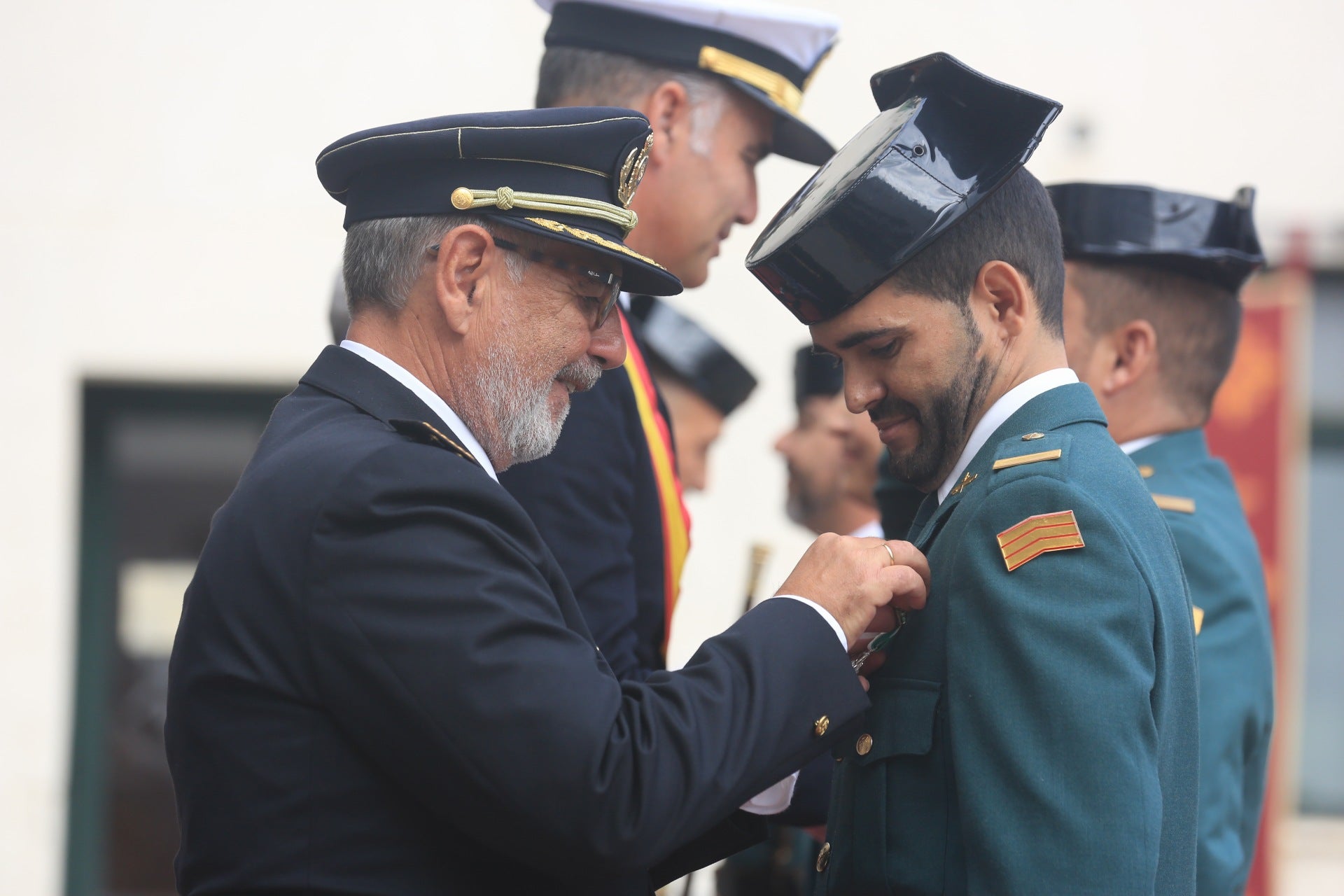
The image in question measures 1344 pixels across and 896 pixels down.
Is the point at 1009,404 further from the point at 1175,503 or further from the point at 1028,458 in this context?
the point at 1175,503

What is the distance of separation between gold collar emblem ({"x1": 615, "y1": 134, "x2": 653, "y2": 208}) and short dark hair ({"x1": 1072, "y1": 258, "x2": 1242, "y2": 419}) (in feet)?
3.66

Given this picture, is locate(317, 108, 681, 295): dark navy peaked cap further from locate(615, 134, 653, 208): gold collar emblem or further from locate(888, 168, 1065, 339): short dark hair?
locate(888, 168, 1065, 339): short dark hair

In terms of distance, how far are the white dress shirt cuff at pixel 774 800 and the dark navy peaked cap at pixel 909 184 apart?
823mm

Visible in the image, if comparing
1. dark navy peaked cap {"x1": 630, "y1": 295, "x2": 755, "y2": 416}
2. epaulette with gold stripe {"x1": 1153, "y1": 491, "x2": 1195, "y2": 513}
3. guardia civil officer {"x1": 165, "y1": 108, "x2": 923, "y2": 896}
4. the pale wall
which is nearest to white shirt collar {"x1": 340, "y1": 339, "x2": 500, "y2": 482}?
guardia civil officer {"x1": 165, "y1": 108, "x2": 923, "y2": 896}

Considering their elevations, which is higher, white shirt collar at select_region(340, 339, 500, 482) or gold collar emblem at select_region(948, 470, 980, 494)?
white shirt collar at select_region(340, 339, 500, 482)

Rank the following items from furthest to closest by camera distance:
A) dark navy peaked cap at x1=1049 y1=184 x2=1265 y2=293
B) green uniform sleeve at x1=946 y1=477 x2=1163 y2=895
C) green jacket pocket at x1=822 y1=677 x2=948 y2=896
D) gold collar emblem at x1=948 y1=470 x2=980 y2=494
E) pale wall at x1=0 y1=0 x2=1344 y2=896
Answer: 1. pale wall at x1=0 y1=0 x2=1344 y2=896
2. dark navy peaked cap at x1=1049 y1=184 x2=1265 y2=293
3. gold collar emblem at x1=948 y1=470 x2=980 y2=494
4. green jacket pocket at x1=822 y1=677 x2=948 y2=896
5. green uniform sleeve at x1=946 y1=477 x2=1163 y2=895

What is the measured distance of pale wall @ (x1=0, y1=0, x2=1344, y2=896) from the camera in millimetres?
4871

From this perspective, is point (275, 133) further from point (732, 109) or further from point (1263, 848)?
point (1263, 848)

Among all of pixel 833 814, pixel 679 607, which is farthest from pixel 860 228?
pixel 679 607

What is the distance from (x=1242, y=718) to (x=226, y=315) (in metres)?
3.75

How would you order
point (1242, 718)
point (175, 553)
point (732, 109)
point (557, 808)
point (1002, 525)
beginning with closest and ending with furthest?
point (557, 808)
point (1002, 525)
point (1242, 718)
point (732, 109)
point (175, 553)

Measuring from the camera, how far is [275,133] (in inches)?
198

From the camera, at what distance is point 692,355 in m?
4.17

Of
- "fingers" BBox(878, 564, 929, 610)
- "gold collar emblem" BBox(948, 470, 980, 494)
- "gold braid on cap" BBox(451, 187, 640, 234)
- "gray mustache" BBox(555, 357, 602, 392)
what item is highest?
"gold braid on cap" BBox(451, 187, 640, 234)
